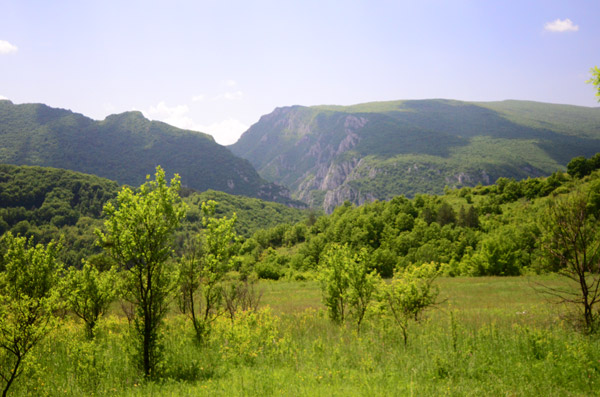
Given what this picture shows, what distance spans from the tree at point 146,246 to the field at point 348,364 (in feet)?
3.23

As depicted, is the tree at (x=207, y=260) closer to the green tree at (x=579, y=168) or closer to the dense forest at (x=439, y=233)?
the dense forest at (x=439, y=233)

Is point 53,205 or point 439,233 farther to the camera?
→ point 53,205

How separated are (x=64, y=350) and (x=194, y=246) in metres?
6.26

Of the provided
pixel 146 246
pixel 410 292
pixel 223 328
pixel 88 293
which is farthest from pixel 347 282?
pixel 88 293

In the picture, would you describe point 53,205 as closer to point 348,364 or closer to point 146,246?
point 146,246

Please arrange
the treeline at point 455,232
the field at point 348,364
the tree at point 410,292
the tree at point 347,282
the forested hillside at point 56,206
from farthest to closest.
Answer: the forested hillside at point 56,206 < the treeline at point 455,232 < the tree at point 347,282 < the tree at point 410,292 < the field at point 348,364

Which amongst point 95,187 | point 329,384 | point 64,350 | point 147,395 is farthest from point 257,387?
point 95,187

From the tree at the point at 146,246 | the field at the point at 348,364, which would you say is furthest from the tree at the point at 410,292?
the tree at the point at 146,246

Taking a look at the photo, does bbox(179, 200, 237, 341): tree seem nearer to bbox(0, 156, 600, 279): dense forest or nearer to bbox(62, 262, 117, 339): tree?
bbox(0, 156, 600, 279): dense forest

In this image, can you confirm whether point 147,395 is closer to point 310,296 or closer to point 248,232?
point 310,296

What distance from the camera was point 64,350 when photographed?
12.2 m

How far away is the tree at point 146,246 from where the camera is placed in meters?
8.81

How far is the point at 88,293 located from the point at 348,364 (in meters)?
14.3

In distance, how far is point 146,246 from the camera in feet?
30.1
